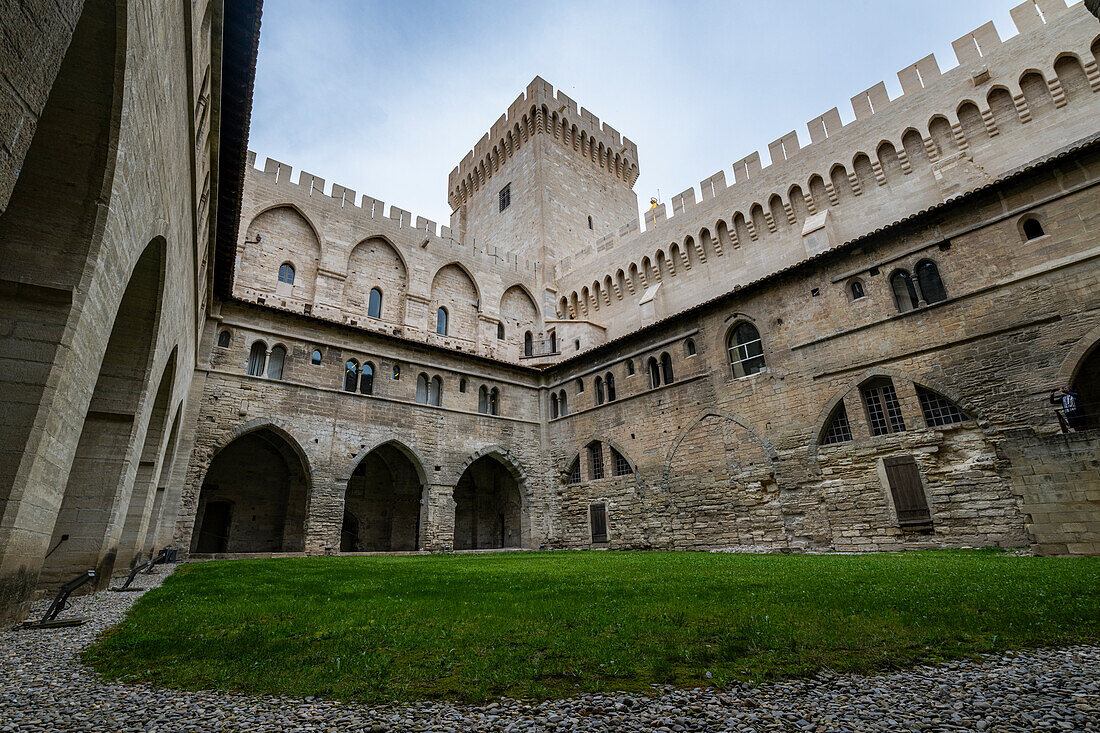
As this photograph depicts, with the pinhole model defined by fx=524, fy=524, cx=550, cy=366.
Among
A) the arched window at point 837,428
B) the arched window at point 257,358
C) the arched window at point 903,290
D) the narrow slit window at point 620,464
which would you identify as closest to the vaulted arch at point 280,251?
the arched window at point 257,358

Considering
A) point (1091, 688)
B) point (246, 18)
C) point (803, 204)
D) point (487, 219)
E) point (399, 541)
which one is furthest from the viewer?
point (487, 219)

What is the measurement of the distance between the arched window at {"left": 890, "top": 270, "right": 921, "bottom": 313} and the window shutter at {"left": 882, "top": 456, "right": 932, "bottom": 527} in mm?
4262

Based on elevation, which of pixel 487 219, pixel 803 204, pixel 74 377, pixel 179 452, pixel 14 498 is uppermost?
pixel 487 219

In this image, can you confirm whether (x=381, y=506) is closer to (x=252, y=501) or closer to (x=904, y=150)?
(x=252, y=501)

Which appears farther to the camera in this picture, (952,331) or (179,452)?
(179,452)

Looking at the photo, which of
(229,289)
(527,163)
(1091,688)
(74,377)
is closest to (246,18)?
(74,377)

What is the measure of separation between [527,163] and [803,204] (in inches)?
750

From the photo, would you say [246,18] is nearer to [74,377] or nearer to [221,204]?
[221,204]

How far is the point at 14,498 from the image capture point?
427 centimetres

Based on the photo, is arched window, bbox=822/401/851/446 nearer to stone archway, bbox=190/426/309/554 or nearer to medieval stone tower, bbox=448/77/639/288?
stone archway, bbox=190/426/309/554

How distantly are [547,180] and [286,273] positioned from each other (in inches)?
673

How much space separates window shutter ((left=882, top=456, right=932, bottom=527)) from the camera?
13164 millimetres

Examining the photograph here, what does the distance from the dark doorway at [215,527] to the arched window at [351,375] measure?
694cm

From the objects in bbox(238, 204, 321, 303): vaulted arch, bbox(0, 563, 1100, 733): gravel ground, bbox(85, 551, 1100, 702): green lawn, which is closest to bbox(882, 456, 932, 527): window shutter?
bbox(85, 551, 1100, 702): green lawn
